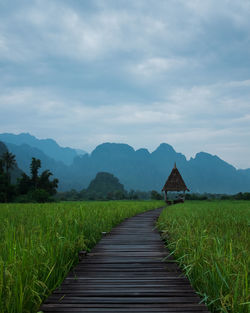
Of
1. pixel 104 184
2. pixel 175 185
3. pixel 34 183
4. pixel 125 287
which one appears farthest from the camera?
pixel 104 184

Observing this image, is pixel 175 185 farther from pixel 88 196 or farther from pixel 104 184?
pixel 104 184

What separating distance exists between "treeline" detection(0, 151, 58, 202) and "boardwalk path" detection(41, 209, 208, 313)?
36.9m

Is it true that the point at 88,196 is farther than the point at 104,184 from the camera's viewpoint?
No

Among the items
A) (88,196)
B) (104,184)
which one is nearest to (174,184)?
(88,196)

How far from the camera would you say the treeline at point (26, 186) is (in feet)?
131

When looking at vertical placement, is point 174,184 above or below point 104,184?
above

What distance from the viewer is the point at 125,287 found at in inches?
130

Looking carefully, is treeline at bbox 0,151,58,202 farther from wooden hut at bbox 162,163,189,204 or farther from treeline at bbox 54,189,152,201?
wooden hut at bbox 162,163,189,204

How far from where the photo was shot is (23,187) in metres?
45.5

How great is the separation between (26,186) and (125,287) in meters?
45.6

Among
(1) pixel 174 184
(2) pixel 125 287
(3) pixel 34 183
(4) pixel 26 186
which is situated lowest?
Result: (2) pixel 125 287

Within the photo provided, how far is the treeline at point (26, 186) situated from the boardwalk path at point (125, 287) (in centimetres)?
3686

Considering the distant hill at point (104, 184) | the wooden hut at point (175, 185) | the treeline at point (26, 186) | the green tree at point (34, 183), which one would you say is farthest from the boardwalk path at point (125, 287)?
the distant hill at point (104, 184)

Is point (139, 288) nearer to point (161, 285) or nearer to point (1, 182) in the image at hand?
point (161, 285)
